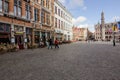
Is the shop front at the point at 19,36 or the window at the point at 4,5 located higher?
the window at the point at 4,5

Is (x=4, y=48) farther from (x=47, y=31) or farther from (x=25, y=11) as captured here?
(x=47, y=31)

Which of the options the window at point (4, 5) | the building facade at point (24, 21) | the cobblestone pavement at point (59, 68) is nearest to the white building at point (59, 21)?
the building facade at point (24, 21)

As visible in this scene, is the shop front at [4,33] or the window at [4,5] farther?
the window at [4,5]

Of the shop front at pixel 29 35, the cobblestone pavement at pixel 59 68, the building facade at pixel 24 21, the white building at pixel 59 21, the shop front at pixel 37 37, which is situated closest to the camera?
the cobblestone pavement at pixel 59 68

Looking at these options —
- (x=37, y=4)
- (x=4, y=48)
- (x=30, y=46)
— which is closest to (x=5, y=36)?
(x=4, y=48)

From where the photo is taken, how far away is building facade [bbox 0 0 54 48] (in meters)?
20.1

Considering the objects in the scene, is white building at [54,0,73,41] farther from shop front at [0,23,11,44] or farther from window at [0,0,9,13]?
window at [0,0,9,13]

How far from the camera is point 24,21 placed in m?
24.7

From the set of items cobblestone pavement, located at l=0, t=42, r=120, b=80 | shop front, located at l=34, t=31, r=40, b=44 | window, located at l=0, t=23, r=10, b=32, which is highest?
window, located at l=0, t=23, r=10, b=32

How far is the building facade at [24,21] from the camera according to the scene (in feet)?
66.1

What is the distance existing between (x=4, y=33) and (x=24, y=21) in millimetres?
5489

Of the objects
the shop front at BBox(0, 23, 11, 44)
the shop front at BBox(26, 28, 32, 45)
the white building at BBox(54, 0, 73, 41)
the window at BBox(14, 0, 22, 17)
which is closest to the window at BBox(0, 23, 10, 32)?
the shop front at BBox(0, 23, 11, 44)

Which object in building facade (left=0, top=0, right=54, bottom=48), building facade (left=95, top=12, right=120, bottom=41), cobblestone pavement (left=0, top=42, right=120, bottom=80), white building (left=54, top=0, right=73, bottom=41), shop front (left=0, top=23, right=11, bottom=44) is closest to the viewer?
cobblestone pavement (left=0, top=42, right=120, bottom=80)

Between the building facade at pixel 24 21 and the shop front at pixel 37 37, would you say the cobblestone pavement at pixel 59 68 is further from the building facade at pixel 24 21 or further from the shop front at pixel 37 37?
the shop front at pixel 37 37
